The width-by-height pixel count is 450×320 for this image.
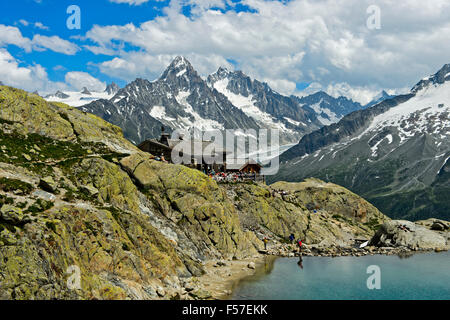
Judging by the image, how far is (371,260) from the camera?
253ft

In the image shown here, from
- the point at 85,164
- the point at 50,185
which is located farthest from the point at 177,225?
the point at 50,185

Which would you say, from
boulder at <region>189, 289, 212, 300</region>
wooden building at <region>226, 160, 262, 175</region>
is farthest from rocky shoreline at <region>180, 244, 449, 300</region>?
wooden building at <region>226, 160, 262, 175</region>

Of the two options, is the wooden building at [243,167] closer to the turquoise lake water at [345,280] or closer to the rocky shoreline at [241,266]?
the rocky shoreline at [241,266]

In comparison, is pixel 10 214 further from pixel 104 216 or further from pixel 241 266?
pixel 241 266

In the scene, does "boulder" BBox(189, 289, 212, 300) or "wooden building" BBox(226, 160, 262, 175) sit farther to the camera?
"wooden building" BBox(226, 160, 262, 175)

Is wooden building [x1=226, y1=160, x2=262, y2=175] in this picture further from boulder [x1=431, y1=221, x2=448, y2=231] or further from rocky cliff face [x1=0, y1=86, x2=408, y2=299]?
boulder [x1=431, y1=221, x2=448, y2=231]

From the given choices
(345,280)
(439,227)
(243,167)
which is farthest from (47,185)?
(439,227)

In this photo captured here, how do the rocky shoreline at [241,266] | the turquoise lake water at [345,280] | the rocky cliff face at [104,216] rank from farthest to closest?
the turquoise lake water at [345,280] → the rocky shoreline at [241,266] → the rocky cliff face at [104,216]

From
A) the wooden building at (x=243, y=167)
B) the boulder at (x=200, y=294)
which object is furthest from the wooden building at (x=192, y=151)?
the boulder at (x=200, y=294)

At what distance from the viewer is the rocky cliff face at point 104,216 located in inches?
1302

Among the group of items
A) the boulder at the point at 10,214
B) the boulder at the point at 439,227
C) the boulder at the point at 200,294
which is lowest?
the boulder at the point at 200,294

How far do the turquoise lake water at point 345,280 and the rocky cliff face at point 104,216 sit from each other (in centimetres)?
961

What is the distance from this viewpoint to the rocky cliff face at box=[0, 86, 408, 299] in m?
33.1

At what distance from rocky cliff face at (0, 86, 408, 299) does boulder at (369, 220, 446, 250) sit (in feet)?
37.7
